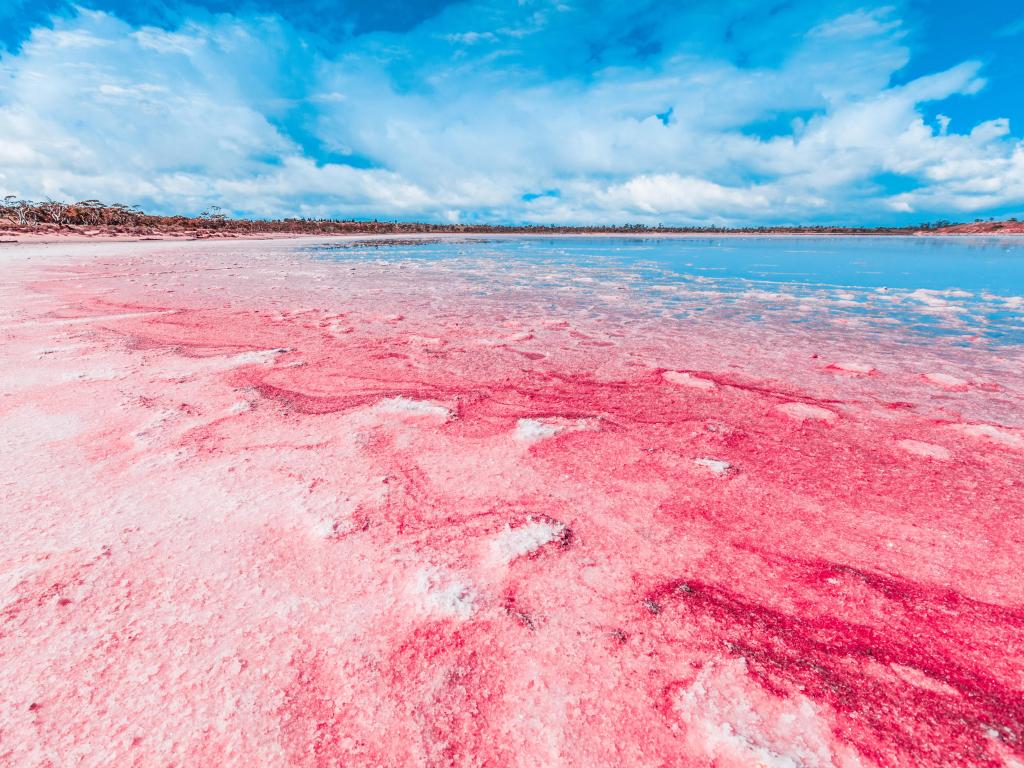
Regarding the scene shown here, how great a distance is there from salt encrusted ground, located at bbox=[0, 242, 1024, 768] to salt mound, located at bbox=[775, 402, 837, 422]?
23 millimetres

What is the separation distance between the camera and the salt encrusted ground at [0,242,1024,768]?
4.95 feet

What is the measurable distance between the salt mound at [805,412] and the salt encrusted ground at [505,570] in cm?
2

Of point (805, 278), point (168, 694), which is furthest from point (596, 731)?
point (805, 278)

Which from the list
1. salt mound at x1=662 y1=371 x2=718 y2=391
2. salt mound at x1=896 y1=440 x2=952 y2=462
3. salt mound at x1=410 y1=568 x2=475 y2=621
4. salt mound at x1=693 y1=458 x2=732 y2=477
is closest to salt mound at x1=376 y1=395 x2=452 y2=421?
salt mound at x1=410 y1=568 x2=475 y2=621

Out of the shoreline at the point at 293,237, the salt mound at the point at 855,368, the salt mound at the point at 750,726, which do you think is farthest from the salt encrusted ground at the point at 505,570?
the shoreline at the point at 293,237

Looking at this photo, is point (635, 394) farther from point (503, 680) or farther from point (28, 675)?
point (28, 675)

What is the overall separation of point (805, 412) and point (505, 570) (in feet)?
10.8

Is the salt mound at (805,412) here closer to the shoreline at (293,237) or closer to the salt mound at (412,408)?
the salt mound at (412,408)

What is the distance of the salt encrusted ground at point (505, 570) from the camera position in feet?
4.95

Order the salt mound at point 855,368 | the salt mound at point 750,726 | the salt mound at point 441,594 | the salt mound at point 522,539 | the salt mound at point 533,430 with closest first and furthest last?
the salt mound at point 750,726 → the salt mound at point 441,594 → the salt mound at point 522,539 → the salt mound at point 533,430 → the salt mound at point 855,368

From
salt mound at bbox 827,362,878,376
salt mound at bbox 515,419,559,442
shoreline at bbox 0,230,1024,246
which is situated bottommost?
shoreline at bbox 0,230,1024,246

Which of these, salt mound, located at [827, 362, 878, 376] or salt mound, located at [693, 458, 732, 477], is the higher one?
salt mound, located at [693, 458, 732, 477]

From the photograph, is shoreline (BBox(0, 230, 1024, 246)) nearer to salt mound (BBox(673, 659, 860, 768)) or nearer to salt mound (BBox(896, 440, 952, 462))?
salt mound (BBox(673, 659, 860, 768))

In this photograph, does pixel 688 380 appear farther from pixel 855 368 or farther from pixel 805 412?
pixel 855 368
